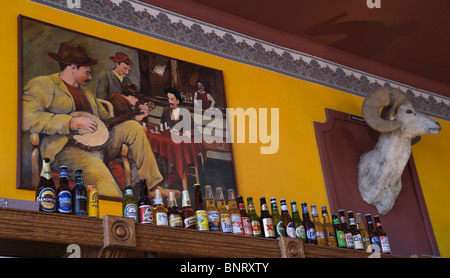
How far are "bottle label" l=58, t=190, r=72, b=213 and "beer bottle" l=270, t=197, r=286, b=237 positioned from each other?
1488 mm

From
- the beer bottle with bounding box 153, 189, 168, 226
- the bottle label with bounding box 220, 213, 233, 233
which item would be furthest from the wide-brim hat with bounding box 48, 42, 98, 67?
the bottle label with bounding box 220, 213, 233, 233

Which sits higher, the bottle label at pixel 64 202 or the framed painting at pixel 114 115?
the framed painting at pixel 114 115

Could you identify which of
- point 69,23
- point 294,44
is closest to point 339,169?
point 294,44

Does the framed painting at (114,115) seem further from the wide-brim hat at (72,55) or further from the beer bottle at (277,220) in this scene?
the beer bottle at (277,220)

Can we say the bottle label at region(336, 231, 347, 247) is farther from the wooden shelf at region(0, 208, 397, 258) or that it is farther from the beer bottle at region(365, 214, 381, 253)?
the wooden shelf at region(0, 208, 397, 258)

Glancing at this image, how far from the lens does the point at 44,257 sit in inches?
114

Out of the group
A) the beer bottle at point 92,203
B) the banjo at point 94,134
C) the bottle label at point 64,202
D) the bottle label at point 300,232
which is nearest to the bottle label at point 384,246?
the bottle label at point 300,232

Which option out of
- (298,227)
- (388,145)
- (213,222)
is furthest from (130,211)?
(388,145)

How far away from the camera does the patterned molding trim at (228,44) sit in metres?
4.60

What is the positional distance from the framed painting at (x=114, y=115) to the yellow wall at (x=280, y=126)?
2.9 inches

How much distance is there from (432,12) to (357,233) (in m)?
2.46

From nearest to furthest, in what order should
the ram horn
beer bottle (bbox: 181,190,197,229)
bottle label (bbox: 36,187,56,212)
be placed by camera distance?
bottle label (bbox: 36,187,56,212), beer bottle (bbox: 181,190,197,229), the ram horn

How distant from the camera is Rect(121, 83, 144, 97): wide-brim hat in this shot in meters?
4.31

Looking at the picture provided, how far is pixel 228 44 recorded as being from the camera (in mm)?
5211
